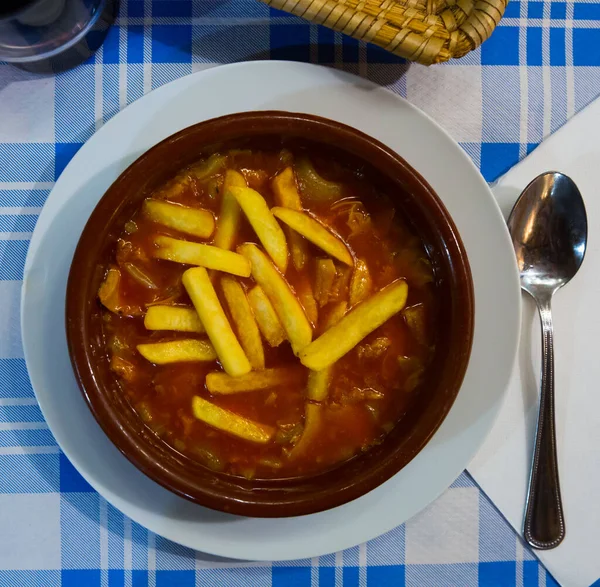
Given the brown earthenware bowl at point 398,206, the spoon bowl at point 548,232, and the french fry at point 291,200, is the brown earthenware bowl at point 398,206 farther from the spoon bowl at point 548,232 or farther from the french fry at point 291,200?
the spoon bowl at point 548,232

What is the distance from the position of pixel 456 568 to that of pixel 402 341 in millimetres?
985

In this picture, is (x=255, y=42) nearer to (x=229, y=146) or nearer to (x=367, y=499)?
(x=229, y=146)

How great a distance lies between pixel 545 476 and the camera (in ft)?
7.18

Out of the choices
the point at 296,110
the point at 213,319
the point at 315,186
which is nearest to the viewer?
the point at 213,319

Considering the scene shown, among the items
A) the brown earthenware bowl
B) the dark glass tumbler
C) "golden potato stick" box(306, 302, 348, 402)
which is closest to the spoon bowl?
the brown earthenware bowl

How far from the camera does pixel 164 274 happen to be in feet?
5.92

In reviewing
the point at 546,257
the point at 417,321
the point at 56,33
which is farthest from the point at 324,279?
the point at 56,33

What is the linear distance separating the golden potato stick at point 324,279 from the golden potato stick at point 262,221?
0.36 ft

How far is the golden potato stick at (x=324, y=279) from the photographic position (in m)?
1.78

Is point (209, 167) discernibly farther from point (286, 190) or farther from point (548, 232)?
point (548, 232)

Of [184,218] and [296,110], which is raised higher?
[296,110]

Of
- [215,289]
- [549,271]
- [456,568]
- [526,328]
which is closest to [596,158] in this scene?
[549,271]

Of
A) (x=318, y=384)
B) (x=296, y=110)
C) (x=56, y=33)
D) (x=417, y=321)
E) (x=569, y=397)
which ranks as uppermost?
(x=56, y=33)

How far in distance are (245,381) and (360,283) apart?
42 cm
